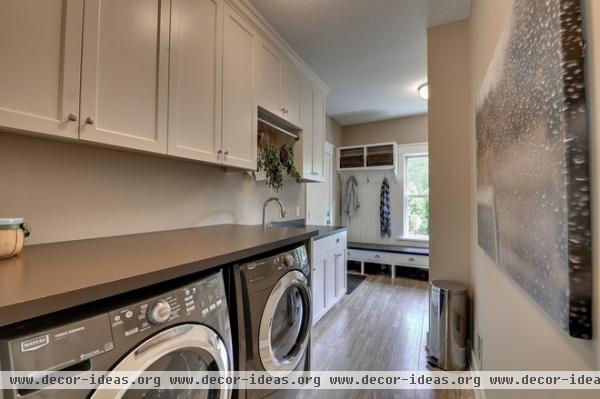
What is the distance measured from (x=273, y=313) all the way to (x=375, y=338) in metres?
1.55

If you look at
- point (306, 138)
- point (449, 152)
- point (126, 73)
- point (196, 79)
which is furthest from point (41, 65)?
point (449, 152)

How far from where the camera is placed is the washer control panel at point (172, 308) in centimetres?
65

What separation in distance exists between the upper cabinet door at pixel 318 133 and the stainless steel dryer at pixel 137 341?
2258mm

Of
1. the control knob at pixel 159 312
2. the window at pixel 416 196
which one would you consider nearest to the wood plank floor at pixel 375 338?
the window at pixel 416 196

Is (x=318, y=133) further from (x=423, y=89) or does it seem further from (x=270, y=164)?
(x=423, y=89)

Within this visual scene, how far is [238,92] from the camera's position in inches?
72.2

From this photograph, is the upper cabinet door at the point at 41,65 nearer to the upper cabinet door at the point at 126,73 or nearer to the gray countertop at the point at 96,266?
the upper cabinet door at the point at 126,73

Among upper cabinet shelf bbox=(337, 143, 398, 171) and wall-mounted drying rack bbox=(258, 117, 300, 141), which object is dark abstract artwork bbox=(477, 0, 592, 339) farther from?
upper cabinet shelf bbox=(337, 143, 398, 171)

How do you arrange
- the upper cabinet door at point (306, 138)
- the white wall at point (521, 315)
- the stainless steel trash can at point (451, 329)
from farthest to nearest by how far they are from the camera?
the upper cabinet door at point (306, 138), the stainless steel trash can at point (451, 329), the white wall at point (521, 315)

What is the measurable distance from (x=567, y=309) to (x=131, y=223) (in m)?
1.74

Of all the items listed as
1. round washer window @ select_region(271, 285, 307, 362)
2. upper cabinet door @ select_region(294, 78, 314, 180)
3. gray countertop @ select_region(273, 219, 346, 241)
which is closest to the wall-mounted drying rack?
upper cabinet door @ select_region(294, 78, 314, 180)

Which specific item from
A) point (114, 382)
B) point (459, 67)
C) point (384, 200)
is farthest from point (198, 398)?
point (384, 200)

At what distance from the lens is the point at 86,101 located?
1015mm

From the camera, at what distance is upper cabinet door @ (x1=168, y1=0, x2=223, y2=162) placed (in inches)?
54.4
